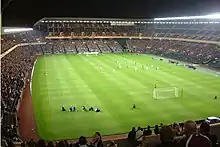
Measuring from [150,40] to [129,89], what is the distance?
56.4 meters

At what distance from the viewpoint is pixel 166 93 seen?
29.5 meters

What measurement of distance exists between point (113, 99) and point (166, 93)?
5789 mm

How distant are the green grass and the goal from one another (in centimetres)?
59

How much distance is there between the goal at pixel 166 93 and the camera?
28.2 m

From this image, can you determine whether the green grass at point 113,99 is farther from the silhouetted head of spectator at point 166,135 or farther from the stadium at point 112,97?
the silhouetted head of spectator at point 166,135

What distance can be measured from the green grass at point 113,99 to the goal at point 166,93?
595 millimetres

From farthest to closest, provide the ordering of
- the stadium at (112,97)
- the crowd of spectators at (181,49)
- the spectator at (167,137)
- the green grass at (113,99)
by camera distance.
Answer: the crowd of spectators at (181,49), the green grass at (113,99), the stadium at (112,97), the spectator at (167,137)

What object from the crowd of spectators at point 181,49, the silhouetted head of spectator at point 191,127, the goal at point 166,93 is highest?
the silhouetted head of spectator at point 191,127

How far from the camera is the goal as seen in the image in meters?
28.2

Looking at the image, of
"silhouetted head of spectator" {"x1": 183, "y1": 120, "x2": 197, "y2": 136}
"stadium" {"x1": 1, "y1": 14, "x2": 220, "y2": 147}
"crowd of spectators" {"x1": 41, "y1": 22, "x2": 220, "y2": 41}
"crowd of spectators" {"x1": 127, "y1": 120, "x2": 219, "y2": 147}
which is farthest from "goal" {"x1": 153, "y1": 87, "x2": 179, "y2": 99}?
"crowd of spectators" {"x1": 41, "y1": 22, "x2": 220, "y2": 41}

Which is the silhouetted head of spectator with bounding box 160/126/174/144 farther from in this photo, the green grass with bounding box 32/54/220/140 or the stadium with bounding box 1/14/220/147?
the green grass with bounding box 32/54/220/140

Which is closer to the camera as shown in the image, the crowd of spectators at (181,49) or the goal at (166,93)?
the goal at (166,93)

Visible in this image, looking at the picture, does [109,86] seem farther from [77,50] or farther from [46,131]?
[77,50]

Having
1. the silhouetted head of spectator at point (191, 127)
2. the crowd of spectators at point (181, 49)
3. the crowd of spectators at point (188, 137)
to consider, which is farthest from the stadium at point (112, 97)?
the silhouetted head of spectator at point (191, 127)
